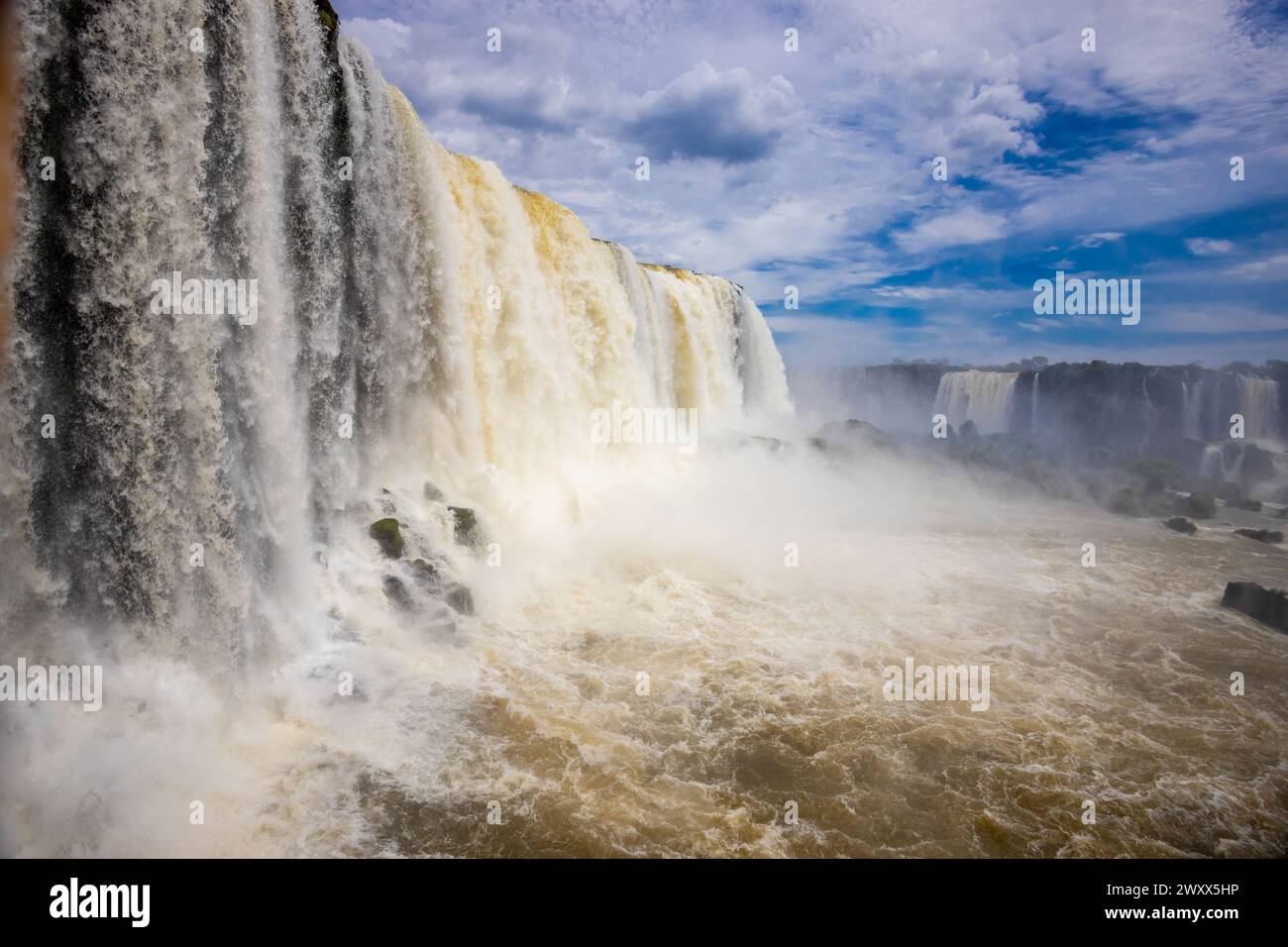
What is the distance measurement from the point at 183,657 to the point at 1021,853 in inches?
335

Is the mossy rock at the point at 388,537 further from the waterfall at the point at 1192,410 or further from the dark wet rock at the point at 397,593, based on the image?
the waterfall at the point at 1192,410

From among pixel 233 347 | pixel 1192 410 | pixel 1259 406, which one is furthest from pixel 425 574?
pixel 1259 406

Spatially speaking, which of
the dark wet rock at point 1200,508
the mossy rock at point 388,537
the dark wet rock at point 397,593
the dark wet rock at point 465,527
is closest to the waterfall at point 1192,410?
the dark wet rock at point 1200,508

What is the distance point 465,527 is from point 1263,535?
75.1 feet

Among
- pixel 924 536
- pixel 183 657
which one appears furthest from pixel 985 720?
pixel 924 536

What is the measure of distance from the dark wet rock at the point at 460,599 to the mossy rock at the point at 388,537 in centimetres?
107

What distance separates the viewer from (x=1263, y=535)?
19375 mm

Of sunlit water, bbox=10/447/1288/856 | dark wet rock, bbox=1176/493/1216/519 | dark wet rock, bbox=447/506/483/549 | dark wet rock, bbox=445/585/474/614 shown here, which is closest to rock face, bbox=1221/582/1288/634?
sunlit water, bbox=10/447/1288/856

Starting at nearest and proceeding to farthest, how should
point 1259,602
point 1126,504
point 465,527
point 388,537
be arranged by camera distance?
point 388,537 < point 1259,602 < point 465,527 < point 1126,504

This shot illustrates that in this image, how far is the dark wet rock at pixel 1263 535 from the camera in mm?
19266

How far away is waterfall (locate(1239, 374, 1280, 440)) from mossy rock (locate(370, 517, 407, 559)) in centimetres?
3868

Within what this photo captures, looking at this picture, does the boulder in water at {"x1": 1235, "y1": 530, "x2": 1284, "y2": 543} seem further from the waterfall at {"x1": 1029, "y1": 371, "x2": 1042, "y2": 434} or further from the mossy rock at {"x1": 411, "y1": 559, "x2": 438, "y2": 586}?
the mossy rock at {"x1": 411, "y1": 559, "x2": 438, "y2": 586}

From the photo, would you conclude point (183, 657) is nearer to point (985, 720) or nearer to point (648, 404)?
point (985, 720)

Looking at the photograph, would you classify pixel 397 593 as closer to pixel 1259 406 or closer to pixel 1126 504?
pixel 1126 504
